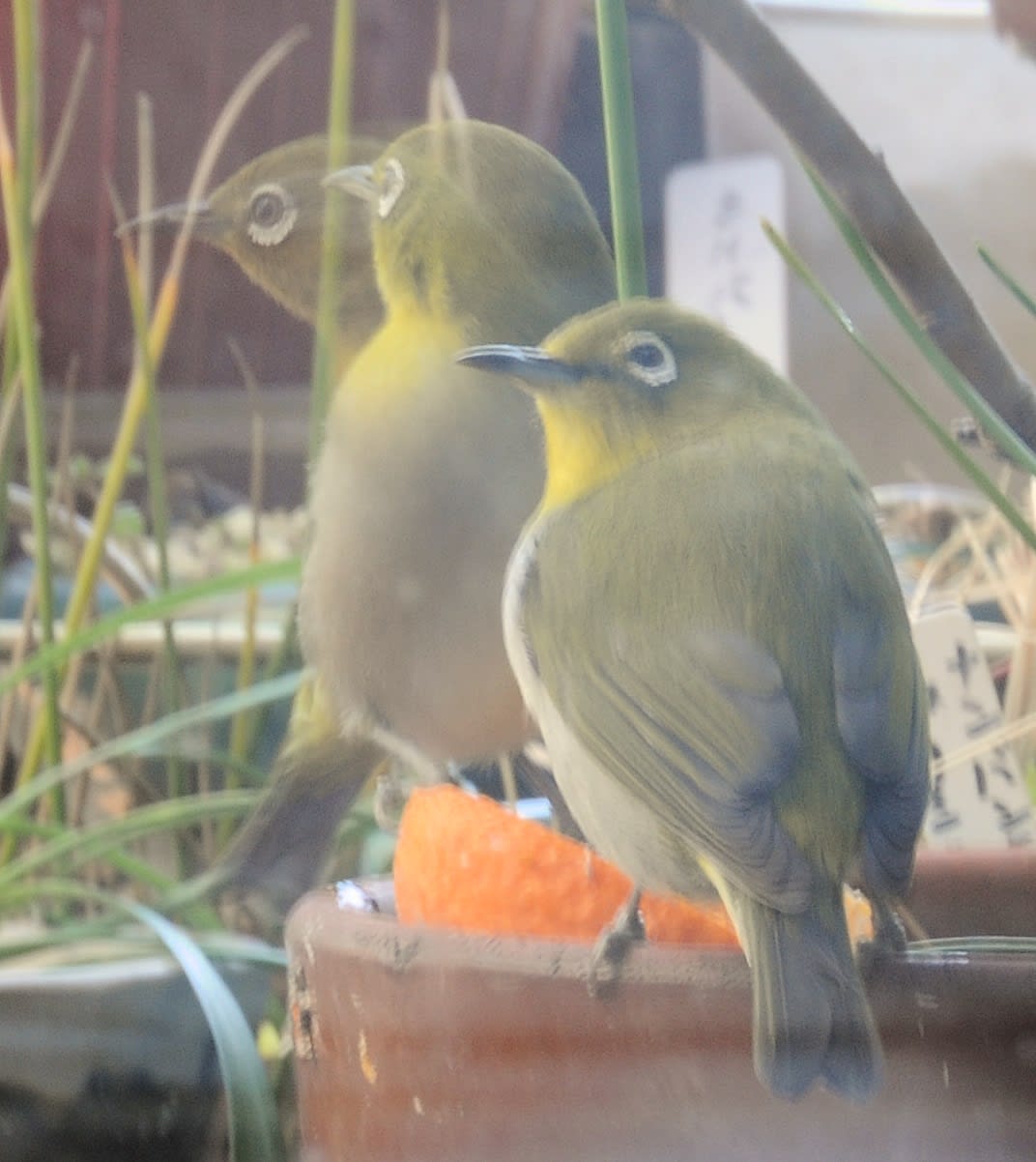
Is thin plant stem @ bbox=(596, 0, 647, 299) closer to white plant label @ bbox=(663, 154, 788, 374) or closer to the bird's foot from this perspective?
white plant label @ bbox=(663, 154, 788, 374)

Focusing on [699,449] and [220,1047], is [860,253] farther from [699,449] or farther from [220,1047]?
[220,1047]

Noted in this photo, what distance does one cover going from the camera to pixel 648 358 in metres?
0.23

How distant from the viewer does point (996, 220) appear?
29 cm

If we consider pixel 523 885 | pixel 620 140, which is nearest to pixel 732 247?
pixel 620 140

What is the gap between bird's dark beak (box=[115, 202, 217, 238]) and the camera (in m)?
0.30

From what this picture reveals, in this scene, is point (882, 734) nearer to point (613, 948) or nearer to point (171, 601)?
point (613, 948)

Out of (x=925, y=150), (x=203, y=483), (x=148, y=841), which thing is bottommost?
(x=148, y=841)

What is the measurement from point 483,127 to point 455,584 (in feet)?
0.31

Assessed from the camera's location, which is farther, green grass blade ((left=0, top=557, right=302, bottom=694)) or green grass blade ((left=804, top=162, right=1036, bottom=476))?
green grass blade ((left=0, top=557, right=302, bottom=694))

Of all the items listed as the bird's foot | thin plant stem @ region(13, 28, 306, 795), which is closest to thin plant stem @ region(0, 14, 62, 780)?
thin plant stem @ region(13, 28, 306, 795)

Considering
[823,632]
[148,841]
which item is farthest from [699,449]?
[148,841]

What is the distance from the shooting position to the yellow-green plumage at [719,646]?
211 millimetres

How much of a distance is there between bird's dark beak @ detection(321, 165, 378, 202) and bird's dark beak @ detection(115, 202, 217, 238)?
41 mm

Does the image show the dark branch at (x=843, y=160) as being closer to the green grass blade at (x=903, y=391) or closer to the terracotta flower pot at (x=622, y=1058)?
the green grass blade at (x=903, y=391)
